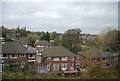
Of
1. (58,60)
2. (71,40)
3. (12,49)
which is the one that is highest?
(71,40)

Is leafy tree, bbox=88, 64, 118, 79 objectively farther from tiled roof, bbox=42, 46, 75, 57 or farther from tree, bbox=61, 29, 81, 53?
tree, bbox=61, 29, 81, 53

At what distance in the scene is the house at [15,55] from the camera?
21.2 ft

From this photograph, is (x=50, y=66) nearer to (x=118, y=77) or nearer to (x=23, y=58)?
(x=23, y=58)

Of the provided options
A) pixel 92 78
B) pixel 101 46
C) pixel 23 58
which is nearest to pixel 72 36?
pixel 101 46

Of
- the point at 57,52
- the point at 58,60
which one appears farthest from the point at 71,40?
the point at 58,60

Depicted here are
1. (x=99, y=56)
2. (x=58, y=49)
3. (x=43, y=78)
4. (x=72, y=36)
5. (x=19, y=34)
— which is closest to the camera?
(x=43, y=78)

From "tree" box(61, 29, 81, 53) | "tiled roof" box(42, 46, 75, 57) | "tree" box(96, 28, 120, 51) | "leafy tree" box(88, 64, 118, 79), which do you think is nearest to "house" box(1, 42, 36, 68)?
"tiled roof" box(42, 46, 75, 57)

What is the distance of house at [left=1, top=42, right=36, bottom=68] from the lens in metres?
6.46

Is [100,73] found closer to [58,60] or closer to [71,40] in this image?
[58,60]

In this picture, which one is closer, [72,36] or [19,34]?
[72,36]

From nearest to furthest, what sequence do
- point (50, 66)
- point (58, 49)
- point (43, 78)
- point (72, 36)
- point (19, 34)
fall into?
point (43, 78) < point (50, 66) < point (58, 49) < point (72, 36) < point (19, 34)

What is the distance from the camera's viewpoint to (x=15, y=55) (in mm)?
6727

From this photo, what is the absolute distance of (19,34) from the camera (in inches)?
729

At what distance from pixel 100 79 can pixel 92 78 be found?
0.30 metres
